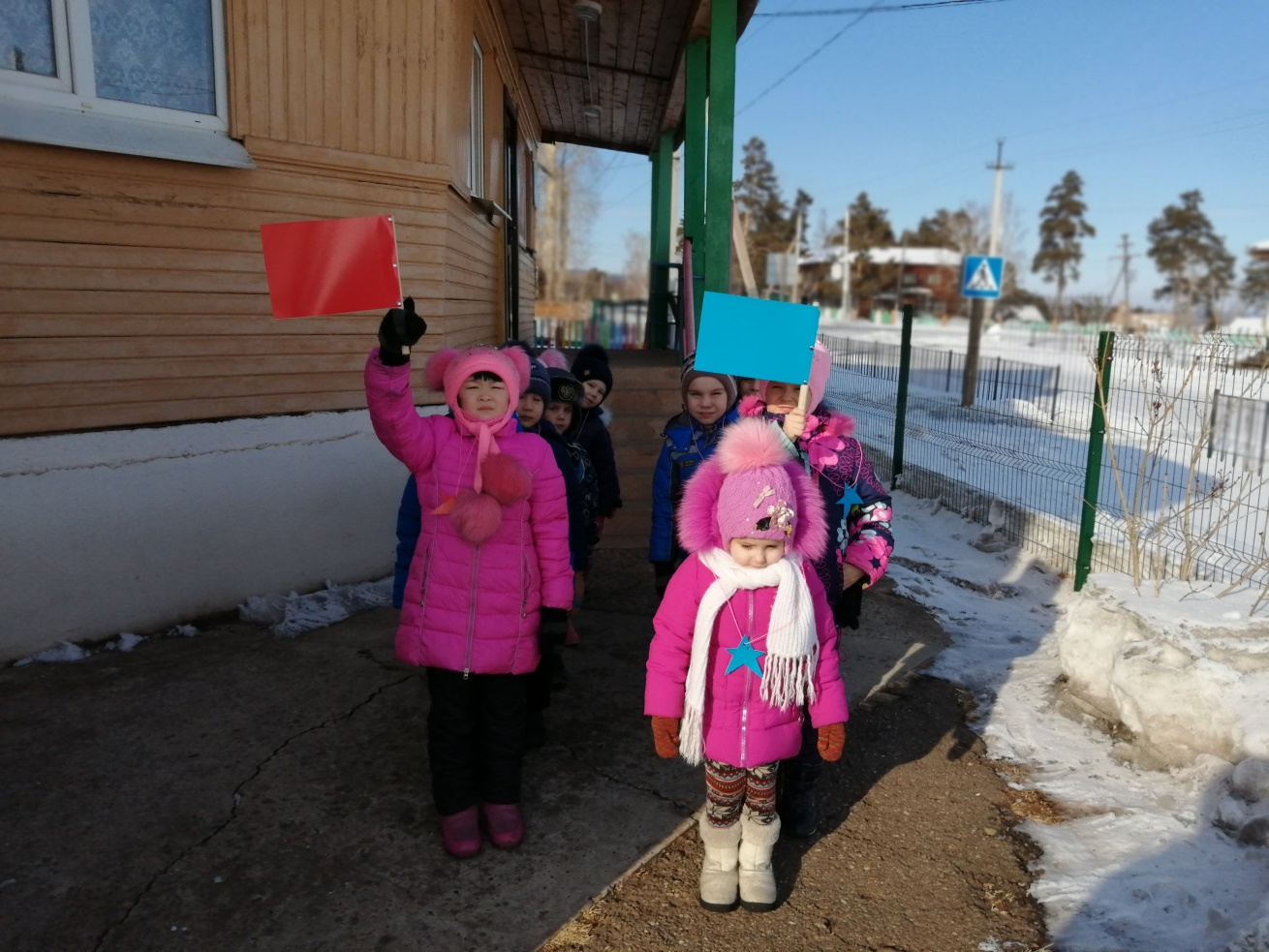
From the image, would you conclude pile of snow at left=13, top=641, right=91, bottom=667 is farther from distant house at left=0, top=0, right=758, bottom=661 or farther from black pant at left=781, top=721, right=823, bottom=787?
black pant at left=781, top=721, right=823, bottom=787

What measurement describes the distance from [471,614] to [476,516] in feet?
1.03

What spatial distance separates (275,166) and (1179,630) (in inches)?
189

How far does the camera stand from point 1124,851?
→ 9.34 ft

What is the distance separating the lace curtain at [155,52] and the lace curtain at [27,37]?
0.19 meters

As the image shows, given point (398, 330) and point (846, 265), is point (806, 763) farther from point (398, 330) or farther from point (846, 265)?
point (846, 265)

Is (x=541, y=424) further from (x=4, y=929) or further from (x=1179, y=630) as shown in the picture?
(x=1179, y=630)

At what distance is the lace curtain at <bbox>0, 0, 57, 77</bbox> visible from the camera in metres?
3.92

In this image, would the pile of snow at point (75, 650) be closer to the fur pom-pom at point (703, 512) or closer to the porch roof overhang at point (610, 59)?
the fur pom-pom at point (703, 512)

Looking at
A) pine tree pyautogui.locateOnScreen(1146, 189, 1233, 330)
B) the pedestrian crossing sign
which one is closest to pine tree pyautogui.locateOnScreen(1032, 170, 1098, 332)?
pine tree pyautogui.locateOnScreen(1146, 189, 1233, 330)

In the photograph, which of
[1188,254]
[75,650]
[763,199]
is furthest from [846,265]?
[75,650]

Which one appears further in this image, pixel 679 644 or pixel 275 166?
pixel 275 166

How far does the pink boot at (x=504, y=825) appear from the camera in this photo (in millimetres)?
2811

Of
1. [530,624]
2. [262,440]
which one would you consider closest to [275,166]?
[262,440]

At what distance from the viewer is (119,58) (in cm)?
428
